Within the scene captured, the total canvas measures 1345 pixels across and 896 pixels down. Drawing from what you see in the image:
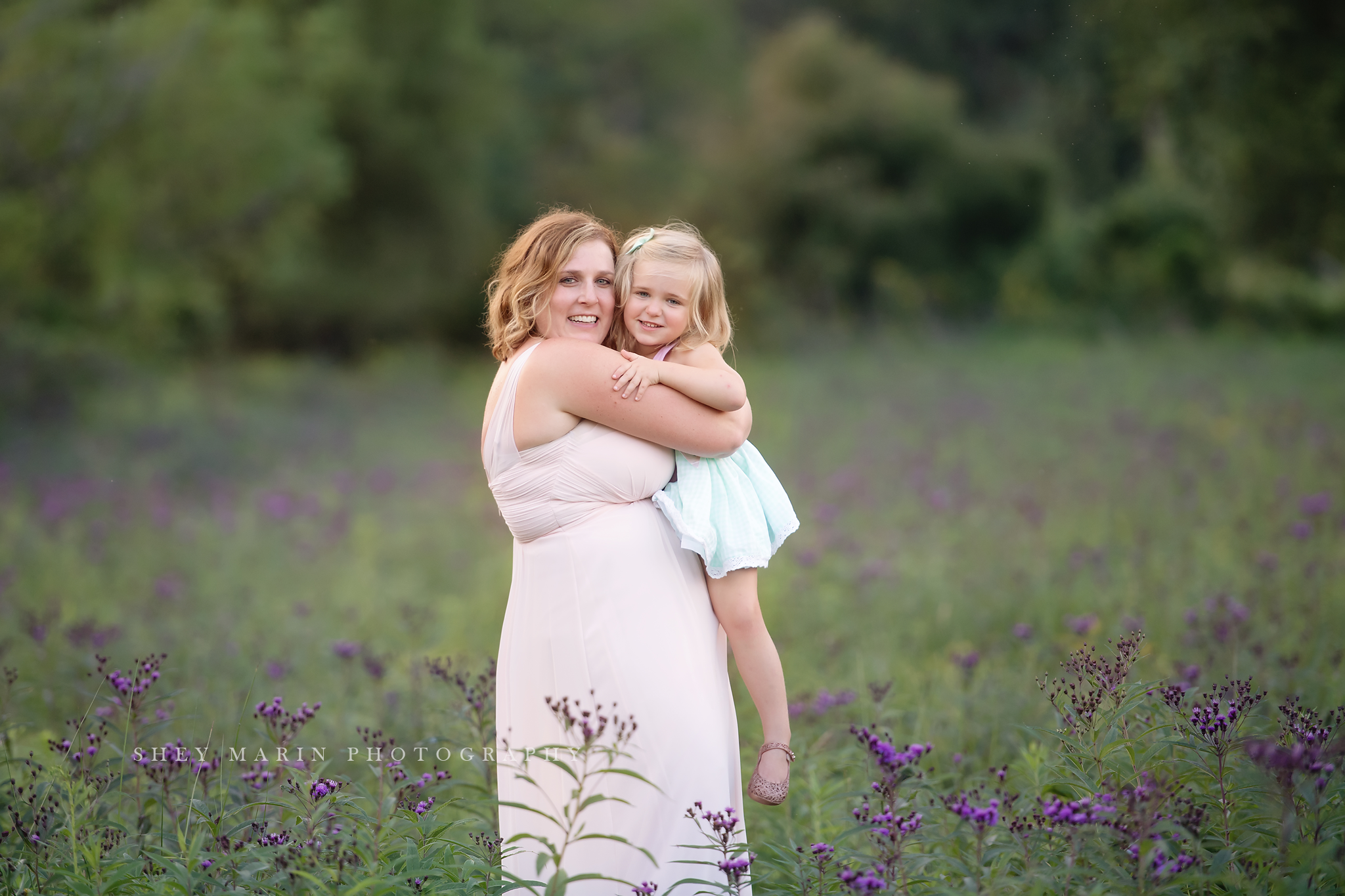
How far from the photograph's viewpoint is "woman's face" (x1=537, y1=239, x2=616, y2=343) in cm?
293

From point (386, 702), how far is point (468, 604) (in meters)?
2.08

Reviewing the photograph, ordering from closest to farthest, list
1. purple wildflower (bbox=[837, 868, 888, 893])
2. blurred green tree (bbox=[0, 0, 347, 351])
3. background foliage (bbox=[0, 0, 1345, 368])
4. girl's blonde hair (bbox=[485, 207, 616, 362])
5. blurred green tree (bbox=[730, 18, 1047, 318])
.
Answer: purple wildflower (bbox=[837, 868, 888, 893]) → girl's blonde hair (bbox=[485, 207, 616, 362]) → blurred green tree (bbox=[0, 0, 347, 351]) → background foliage (bbox=[0, 0, 1345, 368]) → blurred green tree (bbox=[730, 18, 1047, 318])

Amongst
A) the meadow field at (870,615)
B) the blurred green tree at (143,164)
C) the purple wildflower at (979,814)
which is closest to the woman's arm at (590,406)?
the meadow field at (870,615)

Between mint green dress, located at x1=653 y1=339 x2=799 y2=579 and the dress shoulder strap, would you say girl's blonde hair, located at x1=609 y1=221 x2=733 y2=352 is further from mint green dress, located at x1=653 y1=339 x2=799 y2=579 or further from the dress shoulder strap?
the dress shoulder strap

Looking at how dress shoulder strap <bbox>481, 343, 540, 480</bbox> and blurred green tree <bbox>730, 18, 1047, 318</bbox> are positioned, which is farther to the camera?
blurred green tree <bbox>730, 18, 1047, 318</bbox>

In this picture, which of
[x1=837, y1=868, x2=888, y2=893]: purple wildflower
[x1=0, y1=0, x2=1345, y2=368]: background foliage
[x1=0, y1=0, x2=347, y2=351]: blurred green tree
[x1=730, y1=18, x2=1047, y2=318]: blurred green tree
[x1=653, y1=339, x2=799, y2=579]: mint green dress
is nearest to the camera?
[x1=837, y1=868, x2=888, y2=893]: purple wildflower

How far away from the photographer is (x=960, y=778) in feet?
12.0

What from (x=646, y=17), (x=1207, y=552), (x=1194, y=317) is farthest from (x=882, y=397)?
(x=646, y=17)

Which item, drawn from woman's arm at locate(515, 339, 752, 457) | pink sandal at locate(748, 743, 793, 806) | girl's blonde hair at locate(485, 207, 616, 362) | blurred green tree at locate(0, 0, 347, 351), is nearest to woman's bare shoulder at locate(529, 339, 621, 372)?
woman's arm at locate(515, 339, 752, 457)

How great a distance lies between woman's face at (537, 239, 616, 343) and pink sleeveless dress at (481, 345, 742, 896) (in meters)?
0.14

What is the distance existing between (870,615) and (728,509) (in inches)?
128

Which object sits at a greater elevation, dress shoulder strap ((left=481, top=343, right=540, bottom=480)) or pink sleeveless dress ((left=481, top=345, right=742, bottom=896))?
dress shoulder strap ((left=481, top=343, right=540, bottom=480))

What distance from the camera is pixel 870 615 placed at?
5.86 m

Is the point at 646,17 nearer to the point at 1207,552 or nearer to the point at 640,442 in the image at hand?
the point at 1207,552
